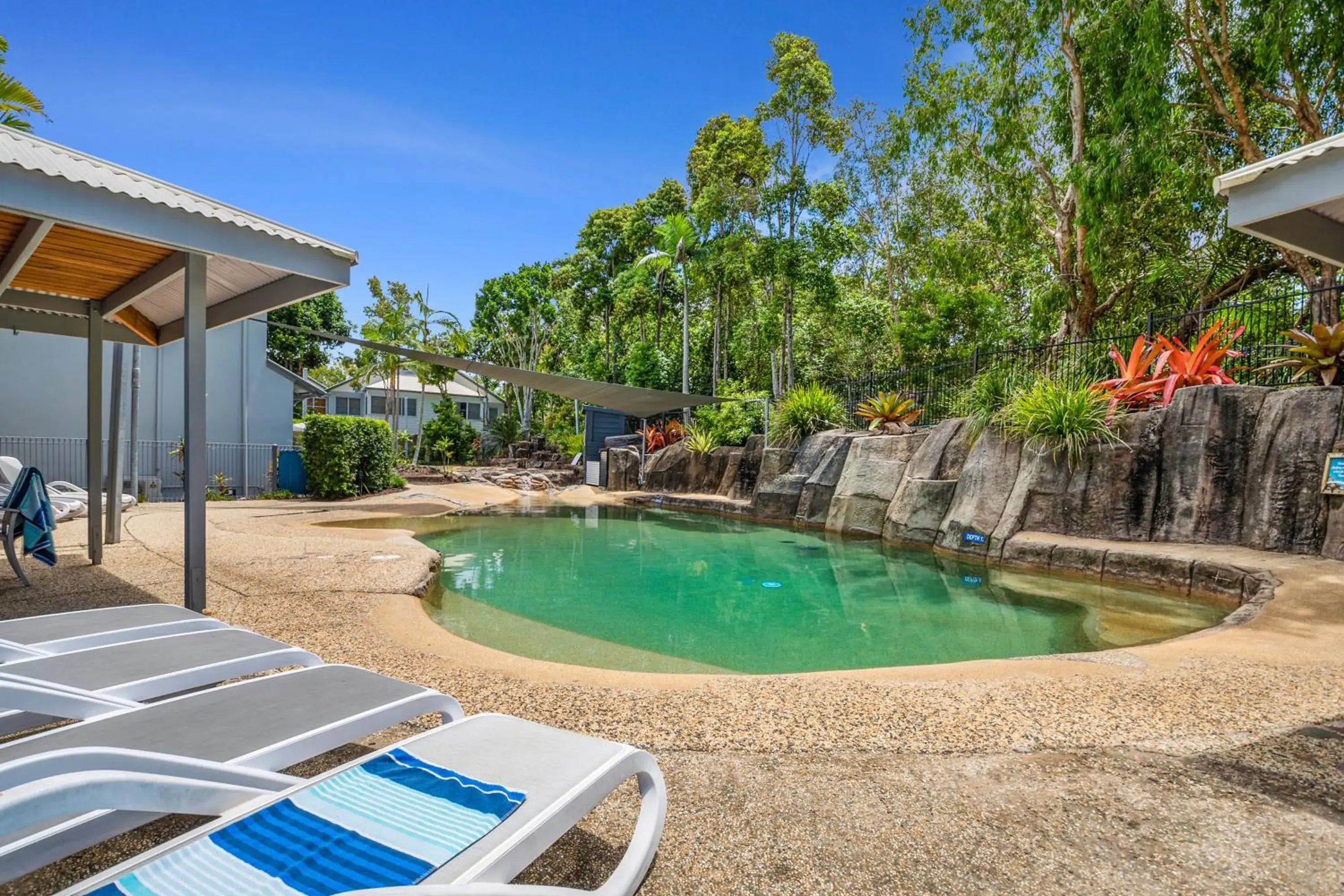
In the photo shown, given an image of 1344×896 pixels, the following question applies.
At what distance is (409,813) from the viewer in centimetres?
121

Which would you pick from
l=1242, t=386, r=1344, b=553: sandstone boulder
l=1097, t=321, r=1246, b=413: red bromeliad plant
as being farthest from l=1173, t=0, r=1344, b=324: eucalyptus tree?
l=1242, t=386, r=1344, b=553: sandstone boulder

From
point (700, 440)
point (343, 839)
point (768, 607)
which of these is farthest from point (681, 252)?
point (343, 839)

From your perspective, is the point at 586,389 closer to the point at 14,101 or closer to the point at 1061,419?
the point at 1061,419

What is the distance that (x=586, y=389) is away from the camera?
1183 centimetres

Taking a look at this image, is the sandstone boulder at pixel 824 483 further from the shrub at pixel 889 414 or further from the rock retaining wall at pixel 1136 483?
the shrub at pixel 889 414

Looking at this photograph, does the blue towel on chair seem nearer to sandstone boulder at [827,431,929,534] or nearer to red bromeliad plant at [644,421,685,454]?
sandstone boulder at [827,431,929,534]

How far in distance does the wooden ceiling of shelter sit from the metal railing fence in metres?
6.75

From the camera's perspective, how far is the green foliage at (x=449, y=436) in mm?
23375

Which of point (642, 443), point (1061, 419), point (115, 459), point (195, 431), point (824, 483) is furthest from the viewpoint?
point (642, 443)

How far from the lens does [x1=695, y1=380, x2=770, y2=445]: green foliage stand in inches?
595

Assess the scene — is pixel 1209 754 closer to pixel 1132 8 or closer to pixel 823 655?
pixel 823 655

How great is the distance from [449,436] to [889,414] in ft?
56.9

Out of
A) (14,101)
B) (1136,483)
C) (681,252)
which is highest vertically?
(681,252)

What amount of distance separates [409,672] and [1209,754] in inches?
118
